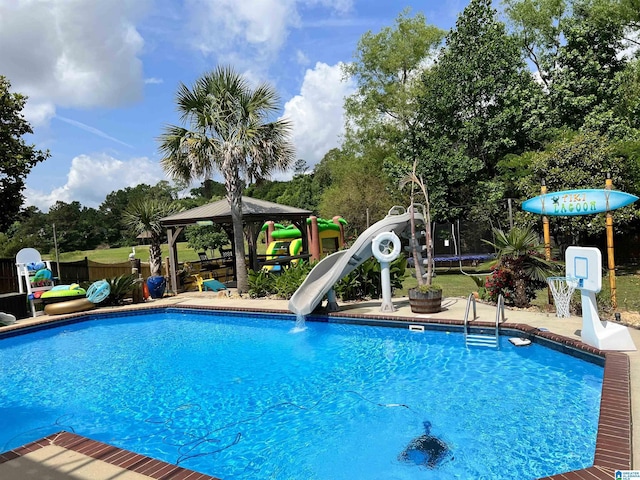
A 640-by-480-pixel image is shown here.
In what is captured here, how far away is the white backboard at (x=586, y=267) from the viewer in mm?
5676

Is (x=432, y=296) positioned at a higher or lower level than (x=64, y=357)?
higher

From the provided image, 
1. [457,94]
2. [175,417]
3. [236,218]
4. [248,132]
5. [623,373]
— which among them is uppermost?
[457,94]

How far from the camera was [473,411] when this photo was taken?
16.2ft

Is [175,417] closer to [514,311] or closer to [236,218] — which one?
[514,311]

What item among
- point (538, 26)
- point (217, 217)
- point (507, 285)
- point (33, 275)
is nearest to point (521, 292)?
point (507, 285)

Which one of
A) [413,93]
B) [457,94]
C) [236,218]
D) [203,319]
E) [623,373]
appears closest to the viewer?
[623,373]

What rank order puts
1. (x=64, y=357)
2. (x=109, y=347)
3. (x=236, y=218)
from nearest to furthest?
(x=64, y=357), (x=109, y=347), (x=236, y=218)

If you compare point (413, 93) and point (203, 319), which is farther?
point (413, 93)

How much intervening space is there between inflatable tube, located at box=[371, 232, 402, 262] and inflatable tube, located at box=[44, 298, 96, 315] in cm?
889

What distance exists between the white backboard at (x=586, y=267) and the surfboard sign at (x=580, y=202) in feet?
6.86

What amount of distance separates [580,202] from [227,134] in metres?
9.51

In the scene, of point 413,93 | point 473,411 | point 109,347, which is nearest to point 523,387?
point 473,411

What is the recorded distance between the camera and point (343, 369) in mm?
6832

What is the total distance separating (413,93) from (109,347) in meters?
21.0
